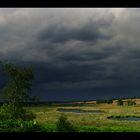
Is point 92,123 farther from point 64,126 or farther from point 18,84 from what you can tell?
point 64,126

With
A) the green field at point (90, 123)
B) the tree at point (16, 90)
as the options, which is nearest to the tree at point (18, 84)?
the tree at point (16, 90)

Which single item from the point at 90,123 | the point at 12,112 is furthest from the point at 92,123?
the point at 12,112

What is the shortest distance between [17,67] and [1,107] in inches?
63.8

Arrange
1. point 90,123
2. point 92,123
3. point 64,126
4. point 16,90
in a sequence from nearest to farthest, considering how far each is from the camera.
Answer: point 64,126
point 16,90
point 90,123
point 92,123

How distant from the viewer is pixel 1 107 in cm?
1373

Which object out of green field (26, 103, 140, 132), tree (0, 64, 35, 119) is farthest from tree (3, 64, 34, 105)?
green field (26, 103, 140, 132)

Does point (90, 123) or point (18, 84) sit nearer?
point (18, 84)

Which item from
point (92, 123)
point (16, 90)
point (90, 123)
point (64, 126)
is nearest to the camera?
point (64, 126)

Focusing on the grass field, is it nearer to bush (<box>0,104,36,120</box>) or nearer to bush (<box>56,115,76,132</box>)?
bush (<box>56,115,76,132</box>)
